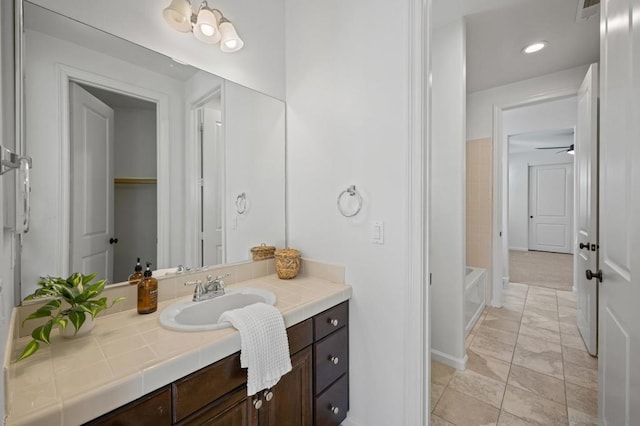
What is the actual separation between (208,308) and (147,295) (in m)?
0.27

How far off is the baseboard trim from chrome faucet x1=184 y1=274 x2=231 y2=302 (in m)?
1.87

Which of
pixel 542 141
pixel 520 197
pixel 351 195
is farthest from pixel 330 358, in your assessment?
pixel 520 197

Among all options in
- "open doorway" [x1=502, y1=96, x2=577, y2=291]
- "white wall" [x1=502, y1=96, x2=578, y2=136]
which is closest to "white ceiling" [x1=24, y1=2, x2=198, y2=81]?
"white wall" [x1=502, y1=96, x2=578, y2=136]

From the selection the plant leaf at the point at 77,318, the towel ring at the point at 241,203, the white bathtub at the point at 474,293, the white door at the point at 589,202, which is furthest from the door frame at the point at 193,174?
the white door at the point at 589,202

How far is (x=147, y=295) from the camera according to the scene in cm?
119

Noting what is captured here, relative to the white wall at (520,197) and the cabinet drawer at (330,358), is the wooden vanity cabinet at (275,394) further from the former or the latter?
the white wall at (520,197)

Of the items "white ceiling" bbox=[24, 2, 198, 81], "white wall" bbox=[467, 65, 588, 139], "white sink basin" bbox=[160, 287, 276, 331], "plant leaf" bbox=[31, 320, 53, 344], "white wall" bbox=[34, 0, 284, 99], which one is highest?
"white wall" bbox=[467, 65, 588, 139]

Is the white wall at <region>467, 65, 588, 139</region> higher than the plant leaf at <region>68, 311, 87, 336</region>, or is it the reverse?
the white wall at <region>467, 65, 588, 139</region>

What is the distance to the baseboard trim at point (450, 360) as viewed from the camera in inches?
85.5

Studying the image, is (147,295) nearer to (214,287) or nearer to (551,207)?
(214,287)

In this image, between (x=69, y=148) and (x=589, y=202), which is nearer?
(x=69, y=148)

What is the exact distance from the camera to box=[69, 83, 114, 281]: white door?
1139 millimetres

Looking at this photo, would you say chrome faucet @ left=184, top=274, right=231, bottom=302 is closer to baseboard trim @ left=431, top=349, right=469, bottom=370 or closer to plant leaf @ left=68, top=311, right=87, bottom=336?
plant leaf @ left=68, top=311, right=87, bottom=336

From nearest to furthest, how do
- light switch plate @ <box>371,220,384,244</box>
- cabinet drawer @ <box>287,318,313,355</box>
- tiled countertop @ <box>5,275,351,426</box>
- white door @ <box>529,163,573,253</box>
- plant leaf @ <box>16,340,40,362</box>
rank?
tiled countertop @ <box>5,275,351,426</box>
plant leaf @ <box>16,340,40,362</box>
cabinet drawer @ <box>287,318,313,355</box>
light switch plate @ <box>371,220,384,244</box>
white door @ <box>529,163,573,253</box>
